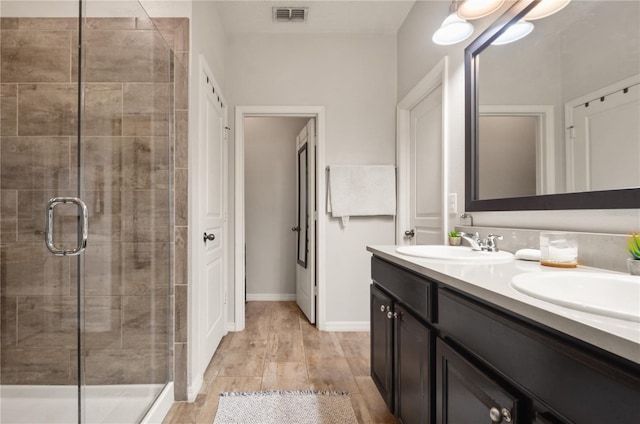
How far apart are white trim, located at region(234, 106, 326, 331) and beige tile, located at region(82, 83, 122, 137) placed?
1122 millimetres

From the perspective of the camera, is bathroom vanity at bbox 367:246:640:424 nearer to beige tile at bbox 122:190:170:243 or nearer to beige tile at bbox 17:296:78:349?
beige tile at bbox 122:190:170:243

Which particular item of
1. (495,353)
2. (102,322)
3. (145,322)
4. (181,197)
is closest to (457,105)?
(495,353)

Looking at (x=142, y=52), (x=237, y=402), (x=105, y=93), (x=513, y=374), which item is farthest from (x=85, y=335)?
(x=513, y=374)

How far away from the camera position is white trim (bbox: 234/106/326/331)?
8.95 ft

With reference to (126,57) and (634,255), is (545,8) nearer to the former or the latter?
(634,255)

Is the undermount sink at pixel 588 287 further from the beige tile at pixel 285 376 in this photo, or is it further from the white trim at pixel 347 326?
the white trim at pixel 347 326

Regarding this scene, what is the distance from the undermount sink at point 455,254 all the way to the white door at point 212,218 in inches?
48.6

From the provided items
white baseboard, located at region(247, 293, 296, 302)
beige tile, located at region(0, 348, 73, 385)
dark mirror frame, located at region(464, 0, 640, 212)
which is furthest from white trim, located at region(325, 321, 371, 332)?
beige tile, located at region(0, 348, 73, 385)

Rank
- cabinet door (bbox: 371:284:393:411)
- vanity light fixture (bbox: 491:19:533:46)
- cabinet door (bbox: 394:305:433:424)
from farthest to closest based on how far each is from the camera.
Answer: cabinet door (bbox: 371:284:393:411) < vanity light fixture (bbox: 491:19:533:46) < cabinet door (bbox: 394:305:433:424)

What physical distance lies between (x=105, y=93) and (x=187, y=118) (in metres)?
0.39

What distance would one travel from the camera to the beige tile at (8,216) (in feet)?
5.38

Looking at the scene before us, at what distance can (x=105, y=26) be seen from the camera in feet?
5.06

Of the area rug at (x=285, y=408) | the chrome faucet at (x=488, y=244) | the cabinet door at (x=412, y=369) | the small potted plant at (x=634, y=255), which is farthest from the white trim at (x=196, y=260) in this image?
the small potted plant at (x=634, y=255)

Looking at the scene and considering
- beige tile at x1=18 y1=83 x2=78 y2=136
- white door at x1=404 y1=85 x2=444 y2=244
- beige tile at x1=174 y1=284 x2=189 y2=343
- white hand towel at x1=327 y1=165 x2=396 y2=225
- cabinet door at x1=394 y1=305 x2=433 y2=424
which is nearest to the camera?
cabinet door at x1=394 y1=305 x2=433 y2=424
